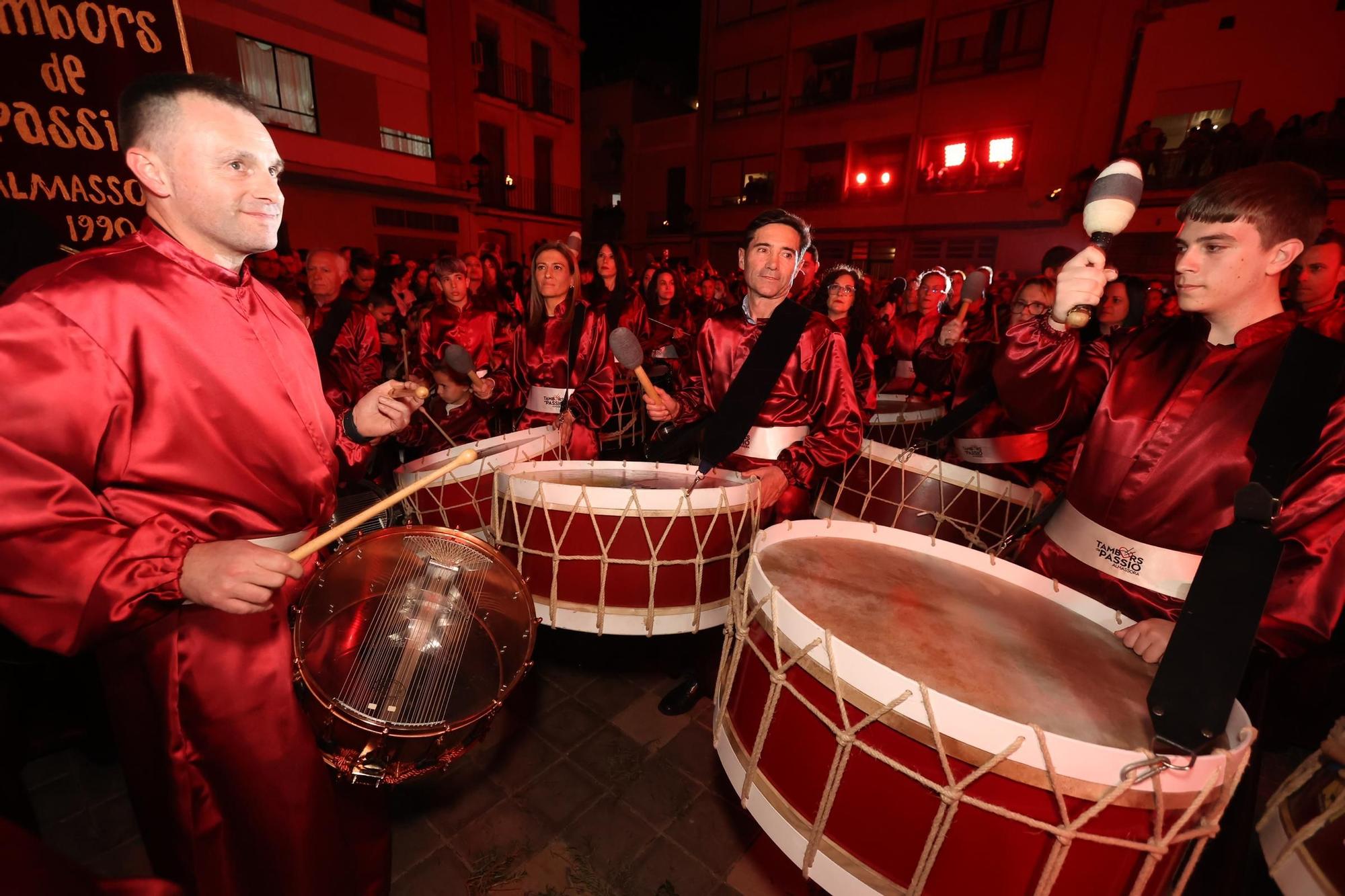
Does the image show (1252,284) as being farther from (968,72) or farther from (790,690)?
(968,72)

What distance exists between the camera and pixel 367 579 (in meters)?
1.46

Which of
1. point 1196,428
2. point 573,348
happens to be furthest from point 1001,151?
point 1196,428

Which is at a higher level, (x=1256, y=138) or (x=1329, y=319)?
(x=1256, y=138)

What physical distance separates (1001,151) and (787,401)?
58.2 feet

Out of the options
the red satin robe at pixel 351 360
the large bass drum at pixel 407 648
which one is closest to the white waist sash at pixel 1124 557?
the large bass drum at pixel 407 648

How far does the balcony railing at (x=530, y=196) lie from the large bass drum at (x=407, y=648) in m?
18.4

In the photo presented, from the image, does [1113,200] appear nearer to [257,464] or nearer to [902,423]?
[257,464]

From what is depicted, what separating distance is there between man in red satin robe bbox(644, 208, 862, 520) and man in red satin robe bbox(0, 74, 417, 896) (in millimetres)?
1498

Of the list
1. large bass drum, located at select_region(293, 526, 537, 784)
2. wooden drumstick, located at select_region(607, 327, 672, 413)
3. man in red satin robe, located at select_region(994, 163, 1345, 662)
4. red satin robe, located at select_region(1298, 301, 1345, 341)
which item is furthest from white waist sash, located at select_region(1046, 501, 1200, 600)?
red satin robe, located at select_region(1298, 301, 1345, 341)

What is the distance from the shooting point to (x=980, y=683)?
129cm

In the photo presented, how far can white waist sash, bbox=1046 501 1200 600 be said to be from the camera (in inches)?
63.1

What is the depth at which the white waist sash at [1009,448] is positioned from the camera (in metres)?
3.03

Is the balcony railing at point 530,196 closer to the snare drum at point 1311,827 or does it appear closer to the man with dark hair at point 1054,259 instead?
the man with dark hair at point 1054,259

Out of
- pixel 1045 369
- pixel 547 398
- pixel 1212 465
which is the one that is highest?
pixel 1045 369
